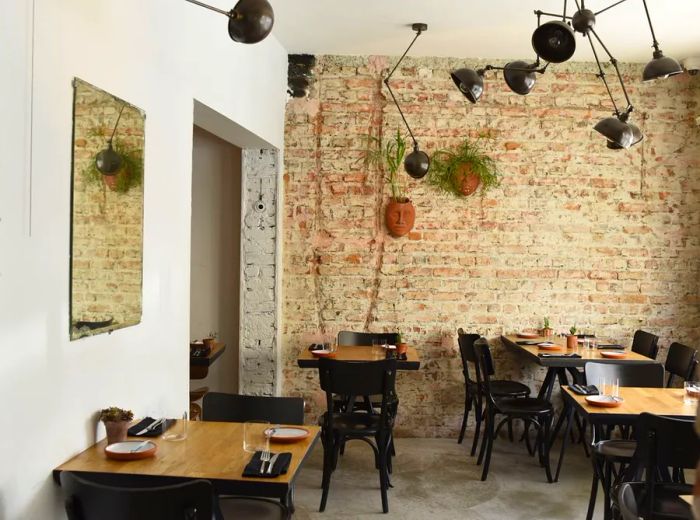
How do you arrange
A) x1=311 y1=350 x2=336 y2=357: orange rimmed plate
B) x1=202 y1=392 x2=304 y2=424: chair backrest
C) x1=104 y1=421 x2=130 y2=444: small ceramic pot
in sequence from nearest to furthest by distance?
x1=104 y1=421 x2=130 y2=444: small ceramic pot → x1=202 y1=392 x2=304 y2=424: chair backrest → x1=311 y1=350 x2=336 y2=357: orange rimmed plate

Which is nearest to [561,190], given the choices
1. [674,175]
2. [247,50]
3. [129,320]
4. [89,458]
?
[674,175]

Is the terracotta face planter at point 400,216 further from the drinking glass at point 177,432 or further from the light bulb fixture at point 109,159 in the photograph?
the light bulb fixture at point 109,159

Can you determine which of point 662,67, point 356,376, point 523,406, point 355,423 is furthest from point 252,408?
point 662,67

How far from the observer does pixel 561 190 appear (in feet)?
20.2

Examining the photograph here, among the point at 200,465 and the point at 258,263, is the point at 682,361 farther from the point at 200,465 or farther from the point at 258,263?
the point at 200,465

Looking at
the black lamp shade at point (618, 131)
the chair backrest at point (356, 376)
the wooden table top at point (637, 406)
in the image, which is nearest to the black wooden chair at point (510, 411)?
the wooden table top at point (637, 406)

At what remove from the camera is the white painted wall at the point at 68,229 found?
7.14 feet

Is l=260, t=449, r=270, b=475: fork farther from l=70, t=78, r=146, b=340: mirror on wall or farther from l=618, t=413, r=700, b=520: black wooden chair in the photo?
l=618, t=413, r=700, b=520: black wooden chair

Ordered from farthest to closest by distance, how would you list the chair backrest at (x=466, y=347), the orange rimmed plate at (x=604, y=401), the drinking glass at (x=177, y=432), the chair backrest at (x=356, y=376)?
1. the chair backrest at (x=466, y=347)
2. the chair backrest at (x=356, y=376)
3. the orange rimmed plate at (x=604, y=401)
4. the drinking glass at (x=177, y=432)

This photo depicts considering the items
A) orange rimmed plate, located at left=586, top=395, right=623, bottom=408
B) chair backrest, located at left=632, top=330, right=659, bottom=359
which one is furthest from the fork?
chair backrest, located at left=632, top=330, right=659, bottom=359

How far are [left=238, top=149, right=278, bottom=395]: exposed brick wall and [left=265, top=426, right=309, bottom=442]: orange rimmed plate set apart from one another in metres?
2.96

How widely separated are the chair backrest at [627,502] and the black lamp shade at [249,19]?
211 cm

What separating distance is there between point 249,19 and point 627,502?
7.40ft

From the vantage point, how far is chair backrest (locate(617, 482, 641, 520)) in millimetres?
2280
